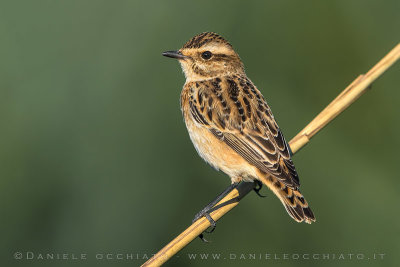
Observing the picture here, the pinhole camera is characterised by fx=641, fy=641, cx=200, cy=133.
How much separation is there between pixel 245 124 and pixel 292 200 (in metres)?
0.71

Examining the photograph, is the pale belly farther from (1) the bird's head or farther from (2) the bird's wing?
(1) the bird's head

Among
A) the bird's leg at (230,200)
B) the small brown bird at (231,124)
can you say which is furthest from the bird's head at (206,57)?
the bird's leg at (230,200)

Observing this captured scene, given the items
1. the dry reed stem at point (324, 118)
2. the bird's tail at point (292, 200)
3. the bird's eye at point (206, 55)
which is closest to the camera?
the dry reed stem at point (324, 118)

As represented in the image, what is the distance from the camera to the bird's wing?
4.65 meters

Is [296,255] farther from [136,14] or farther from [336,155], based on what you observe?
[136,14]

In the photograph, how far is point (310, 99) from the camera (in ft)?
18.8

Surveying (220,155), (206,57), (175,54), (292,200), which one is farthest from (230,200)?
(206,57)

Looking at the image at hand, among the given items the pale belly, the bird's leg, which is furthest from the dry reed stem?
the pale belly

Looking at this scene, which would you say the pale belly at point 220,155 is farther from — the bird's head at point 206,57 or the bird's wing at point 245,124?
the bird's head at point 206,57

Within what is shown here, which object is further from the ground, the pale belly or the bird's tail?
the pale belly

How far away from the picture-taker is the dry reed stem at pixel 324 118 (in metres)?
3.16

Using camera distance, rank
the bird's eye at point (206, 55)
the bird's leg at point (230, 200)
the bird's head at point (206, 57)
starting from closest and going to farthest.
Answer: the bird's leg at point (230, 200), the bird's head at point (206, 57), the bird's eye at point (206, 55)

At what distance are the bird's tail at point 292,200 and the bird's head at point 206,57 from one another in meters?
1.16

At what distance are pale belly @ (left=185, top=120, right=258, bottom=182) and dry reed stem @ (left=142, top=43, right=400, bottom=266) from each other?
76 cm
